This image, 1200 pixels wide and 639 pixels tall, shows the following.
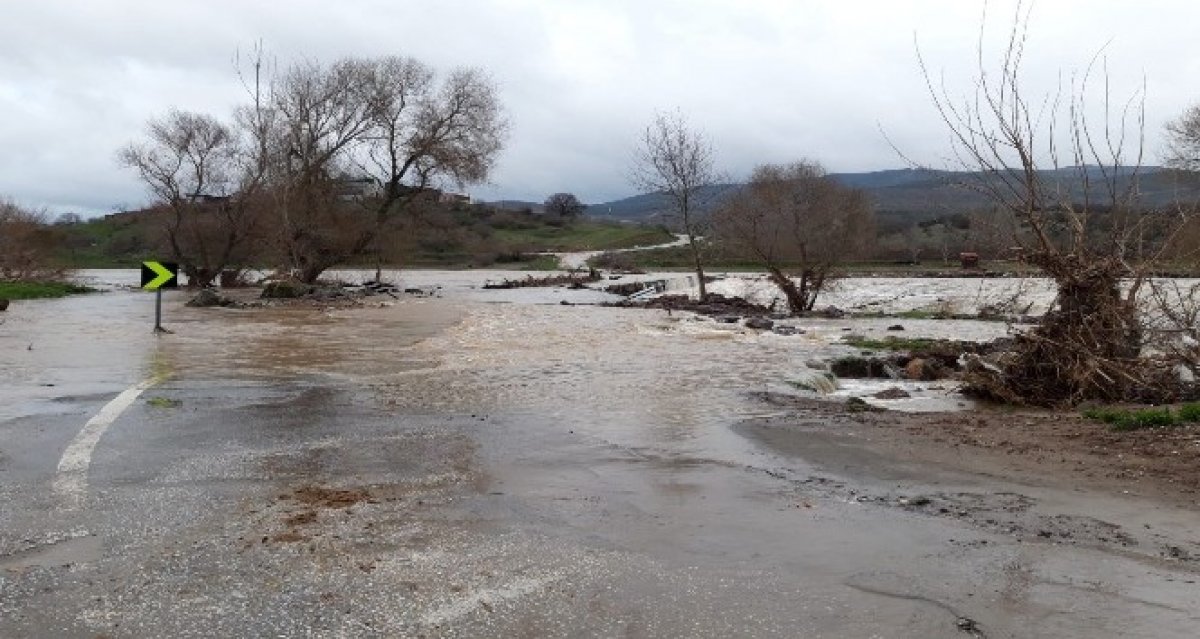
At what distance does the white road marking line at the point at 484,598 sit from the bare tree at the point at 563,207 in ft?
473

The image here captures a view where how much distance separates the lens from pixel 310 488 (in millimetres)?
6500

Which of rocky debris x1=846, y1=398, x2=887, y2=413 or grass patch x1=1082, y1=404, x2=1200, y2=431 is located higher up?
grass patch x1=1082, y1=404, x2=1200, y2=431

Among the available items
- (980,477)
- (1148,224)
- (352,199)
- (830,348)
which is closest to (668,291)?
(352,199)

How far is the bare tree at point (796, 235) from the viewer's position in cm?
3241

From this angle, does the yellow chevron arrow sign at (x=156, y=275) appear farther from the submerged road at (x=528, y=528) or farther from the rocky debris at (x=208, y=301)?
the rocky debris at (x=208, y=301)

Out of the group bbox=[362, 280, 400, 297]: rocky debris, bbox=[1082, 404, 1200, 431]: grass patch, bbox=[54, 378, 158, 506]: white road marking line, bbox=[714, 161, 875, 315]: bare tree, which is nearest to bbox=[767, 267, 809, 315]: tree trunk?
bbox=[714, 161, 875, 315]: bare tree

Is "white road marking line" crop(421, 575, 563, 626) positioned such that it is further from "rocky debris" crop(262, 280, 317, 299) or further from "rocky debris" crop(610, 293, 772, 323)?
"rocky debris" crop(262, 280, 317, 299)

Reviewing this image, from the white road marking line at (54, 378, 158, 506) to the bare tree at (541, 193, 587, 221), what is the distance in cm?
13860

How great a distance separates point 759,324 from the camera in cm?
2486

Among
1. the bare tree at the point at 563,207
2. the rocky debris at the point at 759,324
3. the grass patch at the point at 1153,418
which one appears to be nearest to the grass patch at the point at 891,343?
the rocky debris at the point at 759,324

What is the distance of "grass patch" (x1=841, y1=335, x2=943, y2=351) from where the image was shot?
18473mm

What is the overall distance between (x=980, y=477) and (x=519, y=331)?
16785 mm

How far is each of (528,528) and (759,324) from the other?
1984cm

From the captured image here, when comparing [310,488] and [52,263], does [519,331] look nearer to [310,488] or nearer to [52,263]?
[310,488]
